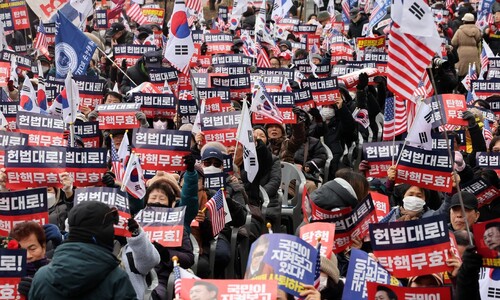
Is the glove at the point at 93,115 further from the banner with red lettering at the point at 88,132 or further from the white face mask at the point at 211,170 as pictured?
the white face mask at the point at 211,170

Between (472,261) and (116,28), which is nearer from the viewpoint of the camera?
(472,261)

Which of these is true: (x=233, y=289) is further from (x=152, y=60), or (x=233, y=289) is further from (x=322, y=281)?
(x=152, y=60)

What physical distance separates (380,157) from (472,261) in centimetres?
556

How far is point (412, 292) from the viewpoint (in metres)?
7.99

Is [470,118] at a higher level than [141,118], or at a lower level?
higher

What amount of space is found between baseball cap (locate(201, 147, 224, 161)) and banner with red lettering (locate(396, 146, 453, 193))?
1698mm

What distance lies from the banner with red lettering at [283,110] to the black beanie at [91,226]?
8353 mm

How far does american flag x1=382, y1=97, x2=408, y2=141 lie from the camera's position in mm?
14656

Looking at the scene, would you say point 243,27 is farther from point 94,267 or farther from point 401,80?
point 94,267

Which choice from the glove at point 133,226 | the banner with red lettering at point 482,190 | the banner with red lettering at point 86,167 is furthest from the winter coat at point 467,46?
the glove at point 133,226

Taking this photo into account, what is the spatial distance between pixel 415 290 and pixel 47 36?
55.5 feet

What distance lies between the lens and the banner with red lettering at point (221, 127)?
14539mm

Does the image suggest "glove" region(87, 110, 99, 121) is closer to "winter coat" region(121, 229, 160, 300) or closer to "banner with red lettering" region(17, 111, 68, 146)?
"banner with red lettering" region(17, 111, 68, 146)

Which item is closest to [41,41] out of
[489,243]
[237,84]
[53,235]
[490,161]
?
[237,84]
